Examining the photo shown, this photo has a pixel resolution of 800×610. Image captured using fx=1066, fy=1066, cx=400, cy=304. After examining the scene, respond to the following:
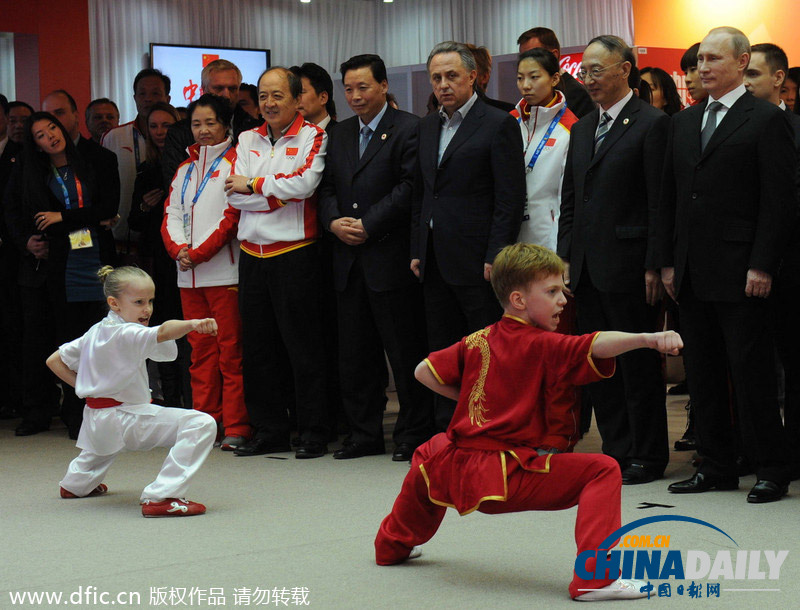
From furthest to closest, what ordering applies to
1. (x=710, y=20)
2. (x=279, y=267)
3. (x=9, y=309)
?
1. (x=710, y=20)
2. (x=9, y=309)
3. (x=279, y=267)

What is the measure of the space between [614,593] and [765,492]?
1.31 metres

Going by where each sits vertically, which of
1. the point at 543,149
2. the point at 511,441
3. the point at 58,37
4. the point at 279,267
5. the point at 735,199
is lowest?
the point at 511,441

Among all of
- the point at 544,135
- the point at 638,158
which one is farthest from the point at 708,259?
the point at 544,135

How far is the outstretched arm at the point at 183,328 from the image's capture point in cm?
336

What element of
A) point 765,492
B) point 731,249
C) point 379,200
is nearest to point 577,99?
point 379,200

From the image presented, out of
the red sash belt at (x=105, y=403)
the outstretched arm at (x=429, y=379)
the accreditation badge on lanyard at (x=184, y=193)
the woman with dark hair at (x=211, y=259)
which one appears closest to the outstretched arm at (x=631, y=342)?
the outstretched arm at (x=429, y=379)

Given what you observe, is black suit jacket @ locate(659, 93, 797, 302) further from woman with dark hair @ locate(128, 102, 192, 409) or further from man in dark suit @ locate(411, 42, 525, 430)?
woman with dark hair @ locate(128, 102, 192, 409)

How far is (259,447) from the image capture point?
4938 mm

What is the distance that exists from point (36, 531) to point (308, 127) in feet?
7.57

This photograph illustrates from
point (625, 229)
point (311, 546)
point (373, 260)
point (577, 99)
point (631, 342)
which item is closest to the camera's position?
point (631, 342)

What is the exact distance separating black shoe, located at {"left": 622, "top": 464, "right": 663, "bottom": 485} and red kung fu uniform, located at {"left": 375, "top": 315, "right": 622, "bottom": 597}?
1.30 m

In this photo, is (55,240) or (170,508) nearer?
(170,508)

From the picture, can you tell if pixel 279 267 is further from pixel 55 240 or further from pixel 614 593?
pixel 614 593

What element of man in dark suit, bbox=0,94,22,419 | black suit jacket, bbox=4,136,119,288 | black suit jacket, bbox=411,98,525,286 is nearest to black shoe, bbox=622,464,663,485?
black suit jacket, bbox=411,98,525,286
